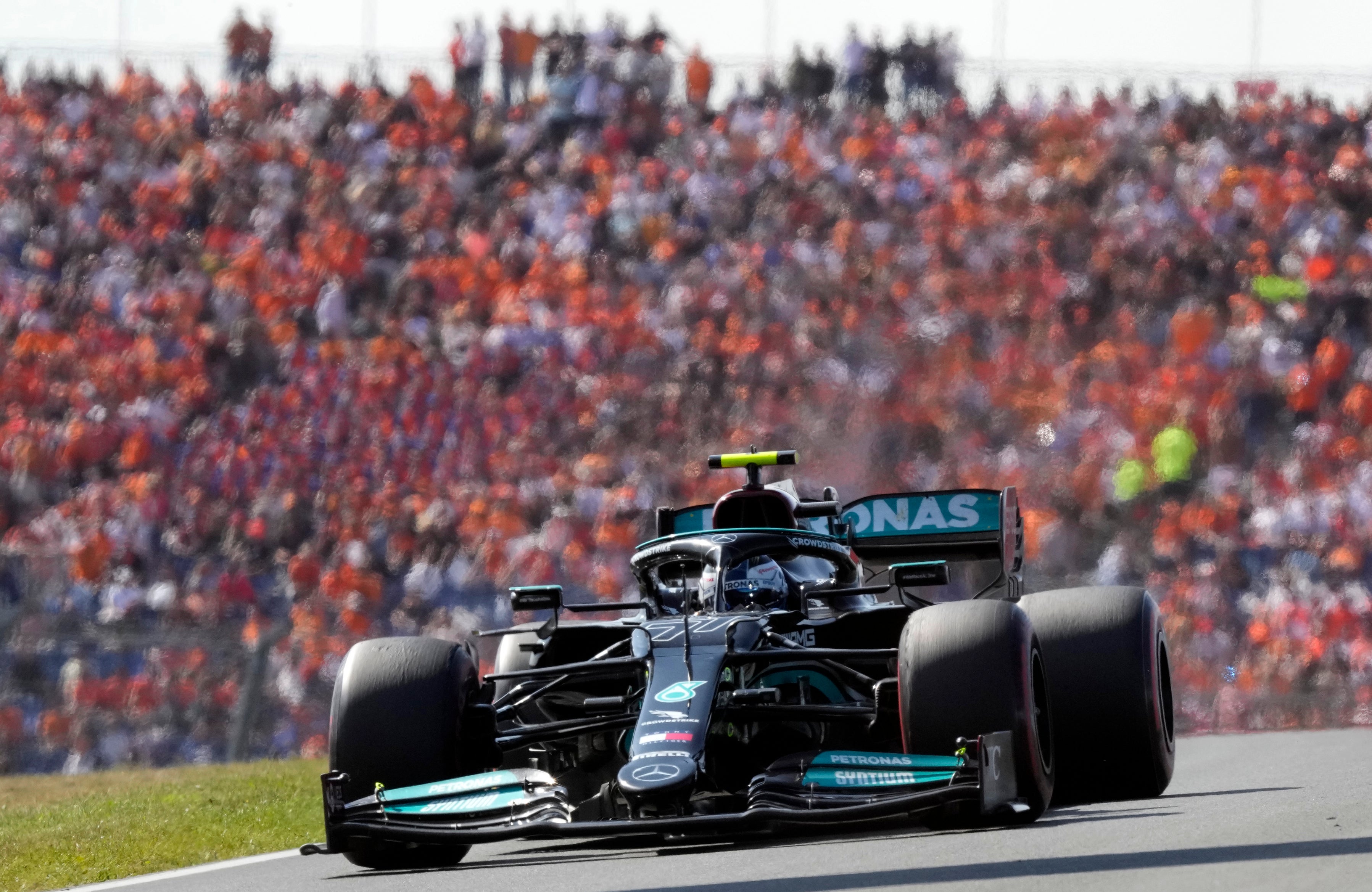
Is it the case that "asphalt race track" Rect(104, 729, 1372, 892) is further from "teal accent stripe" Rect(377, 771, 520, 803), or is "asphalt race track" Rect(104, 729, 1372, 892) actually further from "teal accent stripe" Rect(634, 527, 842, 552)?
"teal accent stripe" Rect(634, 527, 842, 552)

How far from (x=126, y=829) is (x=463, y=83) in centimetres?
1488

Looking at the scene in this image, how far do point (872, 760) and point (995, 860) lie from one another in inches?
24.4

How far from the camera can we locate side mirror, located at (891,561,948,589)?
7668mm

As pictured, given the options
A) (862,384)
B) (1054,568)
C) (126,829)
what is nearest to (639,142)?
(862,384)

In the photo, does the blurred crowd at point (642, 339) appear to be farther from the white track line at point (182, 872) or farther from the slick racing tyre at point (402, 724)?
the slick racing tyre at point (402, 724)

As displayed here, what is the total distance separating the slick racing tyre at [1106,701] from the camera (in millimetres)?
7496

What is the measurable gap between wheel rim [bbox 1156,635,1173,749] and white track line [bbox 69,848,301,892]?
11.7ft

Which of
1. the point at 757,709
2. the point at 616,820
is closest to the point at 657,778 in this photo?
the point at 616,820

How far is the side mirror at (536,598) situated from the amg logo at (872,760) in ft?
6.14

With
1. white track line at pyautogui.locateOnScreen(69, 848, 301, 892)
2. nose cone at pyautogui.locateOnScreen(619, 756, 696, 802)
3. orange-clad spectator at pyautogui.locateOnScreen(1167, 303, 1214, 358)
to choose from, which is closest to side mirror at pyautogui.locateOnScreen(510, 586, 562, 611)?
white track line at pyautogui.locateOnScreen(69, 848, 301, 892)

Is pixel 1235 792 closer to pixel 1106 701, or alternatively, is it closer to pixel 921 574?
pixel 1106 701

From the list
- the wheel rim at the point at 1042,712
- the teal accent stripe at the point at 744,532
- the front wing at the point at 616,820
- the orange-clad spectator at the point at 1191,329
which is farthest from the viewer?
the orange-clad spectator at the point at 1191,329

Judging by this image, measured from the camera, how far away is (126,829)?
8898 millimetres

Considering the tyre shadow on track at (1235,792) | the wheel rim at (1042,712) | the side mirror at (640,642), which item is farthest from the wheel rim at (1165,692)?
the side mirror at (640,642)
